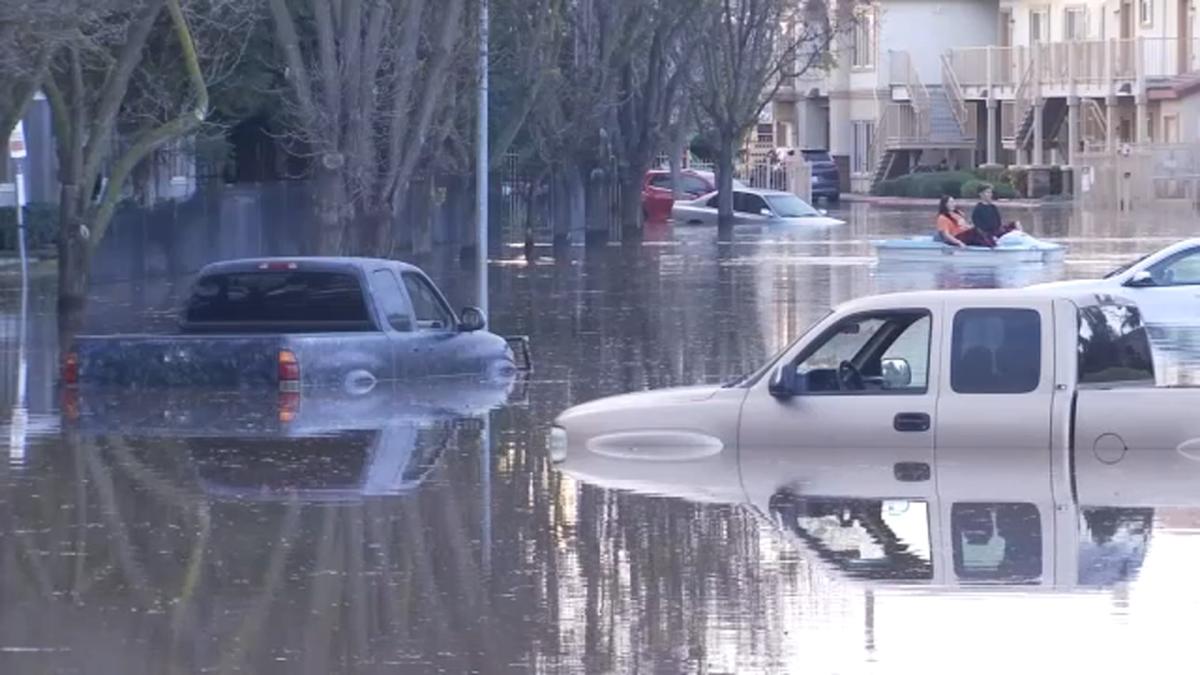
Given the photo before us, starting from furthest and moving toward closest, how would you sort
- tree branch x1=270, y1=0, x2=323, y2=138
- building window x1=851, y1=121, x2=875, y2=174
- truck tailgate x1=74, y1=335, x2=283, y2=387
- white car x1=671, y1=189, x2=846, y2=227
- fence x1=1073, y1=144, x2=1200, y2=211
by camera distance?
building window x1=851, y1=121, x2=875, y2=174, fence x1=1073, y1=144, x2=1200, y2=211, white car x1=671, y1=189, x2=846, y2=227, tree branch x1=270, y1=0, x2=323, y2=138, truck tailgate x1=74, y1=335, x2=283, y2=387

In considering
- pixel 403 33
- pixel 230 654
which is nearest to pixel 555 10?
pixel 403 33

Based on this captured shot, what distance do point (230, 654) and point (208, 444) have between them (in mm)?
7467

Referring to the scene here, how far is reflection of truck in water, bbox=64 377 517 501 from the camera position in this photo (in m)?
15.2

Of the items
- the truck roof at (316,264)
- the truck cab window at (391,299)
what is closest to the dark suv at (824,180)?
the truck cab window at (391,299)

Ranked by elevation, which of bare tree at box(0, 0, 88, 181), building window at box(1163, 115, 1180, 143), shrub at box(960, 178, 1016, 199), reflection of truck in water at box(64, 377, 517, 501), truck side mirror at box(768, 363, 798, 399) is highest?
building window at box(1163, 115, 1180, 143)

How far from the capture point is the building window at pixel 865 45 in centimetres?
8899

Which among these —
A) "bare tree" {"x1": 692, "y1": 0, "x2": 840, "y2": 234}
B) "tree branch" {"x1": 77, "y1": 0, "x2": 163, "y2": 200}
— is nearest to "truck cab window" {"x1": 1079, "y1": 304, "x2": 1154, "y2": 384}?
"tree branch" {"x1": 77, "y1": 0, "x2": 163, "y2": 200}

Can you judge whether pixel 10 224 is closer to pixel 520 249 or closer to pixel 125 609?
pixel 520 249

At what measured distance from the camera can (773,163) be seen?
89062 millimetres

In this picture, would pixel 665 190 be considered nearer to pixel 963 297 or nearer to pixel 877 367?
pixel 877 367

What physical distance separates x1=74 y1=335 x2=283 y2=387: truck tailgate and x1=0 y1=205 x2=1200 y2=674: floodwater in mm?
234

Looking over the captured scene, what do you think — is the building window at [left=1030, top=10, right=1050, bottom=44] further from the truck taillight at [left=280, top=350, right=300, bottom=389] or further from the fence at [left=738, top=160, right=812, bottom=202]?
the truck taillight at [left=280, top=350, right=300, bottom=389]

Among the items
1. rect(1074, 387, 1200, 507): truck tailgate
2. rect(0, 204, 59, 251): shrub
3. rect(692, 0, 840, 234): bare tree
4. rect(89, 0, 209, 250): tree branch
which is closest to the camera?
rect(1074, 387, 1200, 507): truck tailgate

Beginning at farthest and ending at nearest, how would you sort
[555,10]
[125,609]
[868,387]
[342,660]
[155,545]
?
[555,10] < [868,387] < [155,545] < [125,609] < [342,660]
